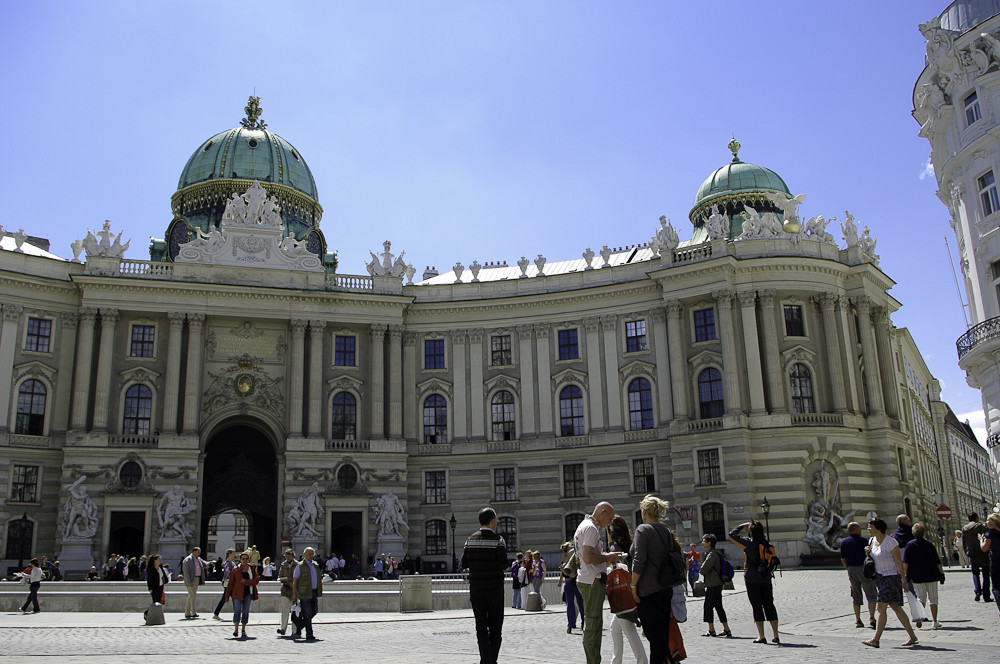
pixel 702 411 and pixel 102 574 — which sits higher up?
pixel 702 411

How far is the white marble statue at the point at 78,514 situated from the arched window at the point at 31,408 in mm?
4143

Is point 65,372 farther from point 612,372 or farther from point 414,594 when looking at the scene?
point 414,594

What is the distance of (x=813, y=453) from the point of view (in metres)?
46.9

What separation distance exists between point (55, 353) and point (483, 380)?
2316 centimetres

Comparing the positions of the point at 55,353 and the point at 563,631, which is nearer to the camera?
the point at 563,631

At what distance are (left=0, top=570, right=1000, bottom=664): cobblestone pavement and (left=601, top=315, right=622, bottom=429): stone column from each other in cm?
2370

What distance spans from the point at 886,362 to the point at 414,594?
34541mm

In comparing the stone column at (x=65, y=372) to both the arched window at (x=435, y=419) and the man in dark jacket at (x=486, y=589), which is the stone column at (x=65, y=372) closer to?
the arched window at (x=435, y=419)

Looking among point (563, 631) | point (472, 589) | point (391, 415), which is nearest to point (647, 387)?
point (391, 415)

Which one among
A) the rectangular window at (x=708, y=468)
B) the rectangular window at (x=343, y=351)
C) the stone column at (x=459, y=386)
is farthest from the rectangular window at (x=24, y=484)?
the rectangular window at (x=708, y=468)

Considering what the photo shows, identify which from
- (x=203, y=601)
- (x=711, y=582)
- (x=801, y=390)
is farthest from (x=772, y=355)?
(x=711, y=582)

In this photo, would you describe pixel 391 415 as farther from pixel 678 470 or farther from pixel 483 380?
pixel 678 470

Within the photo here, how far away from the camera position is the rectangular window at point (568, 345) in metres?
53.6

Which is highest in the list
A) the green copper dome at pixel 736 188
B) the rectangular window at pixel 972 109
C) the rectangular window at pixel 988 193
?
the green copper dome at pixel 736 188
